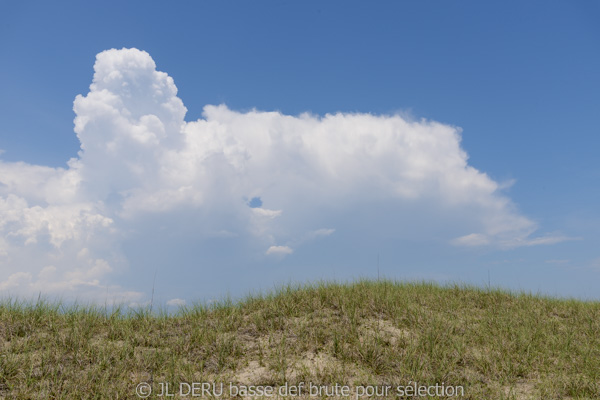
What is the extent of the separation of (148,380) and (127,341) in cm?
153

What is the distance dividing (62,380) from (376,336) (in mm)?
6108

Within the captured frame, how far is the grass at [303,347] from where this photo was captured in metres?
7.97

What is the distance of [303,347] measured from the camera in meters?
8.89

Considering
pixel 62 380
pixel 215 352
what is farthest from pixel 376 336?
pixel 62 380

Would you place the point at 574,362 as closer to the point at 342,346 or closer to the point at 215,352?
the point at 342,346

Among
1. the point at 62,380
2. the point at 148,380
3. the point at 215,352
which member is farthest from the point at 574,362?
the point at 62,380

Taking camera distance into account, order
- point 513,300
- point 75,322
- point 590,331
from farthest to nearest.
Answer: point 513,300, point 590,331, point 75,322

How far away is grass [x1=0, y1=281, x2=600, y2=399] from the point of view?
26.1 feet

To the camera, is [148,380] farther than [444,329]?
No

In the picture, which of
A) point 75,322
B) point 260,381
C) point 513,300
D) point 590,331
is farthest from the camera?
point 513,300

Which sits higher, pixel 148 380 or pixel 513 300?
pixel 513 300

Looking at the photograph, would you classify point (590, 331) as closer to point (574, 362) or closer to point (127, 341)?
point (574, 362)

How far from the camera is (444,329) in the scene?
10.0m

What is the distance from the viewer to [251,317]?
10.4m
